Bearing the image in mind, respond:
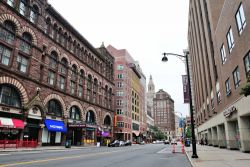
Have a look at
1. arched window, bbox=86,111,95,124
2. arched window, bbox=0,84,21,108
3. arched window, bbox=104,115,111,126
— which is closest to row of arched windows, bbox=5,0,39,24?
arched window, bbox=0,84,21,108

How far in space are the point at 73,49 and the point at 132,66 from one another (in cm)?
4689

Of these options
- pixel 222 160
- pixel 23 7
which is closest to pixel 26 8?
pixel 23 7

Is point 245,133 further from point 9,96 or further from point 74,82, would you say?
point 74,82

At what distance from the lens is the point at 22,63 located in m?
33.6

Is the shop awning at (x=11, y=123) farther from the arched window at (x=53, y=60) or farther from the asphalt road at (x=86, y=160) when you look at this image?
the arched window at (x=53, y=60)

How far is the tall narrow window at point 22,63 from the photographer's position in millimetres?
32750

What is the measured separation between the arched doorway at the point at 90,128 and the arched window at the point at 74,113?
9.69ft

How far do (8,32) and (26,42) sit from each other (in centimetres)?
354

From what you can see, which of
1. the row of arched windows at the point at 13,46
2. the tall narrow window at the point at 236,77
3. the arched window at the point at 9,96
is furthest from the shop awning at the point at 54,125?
the tall narrow window at the point at 236,77

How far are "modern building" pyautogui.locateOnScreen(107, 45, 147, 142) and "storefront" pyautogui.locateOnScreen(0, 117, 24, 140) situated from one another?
44.3 metres

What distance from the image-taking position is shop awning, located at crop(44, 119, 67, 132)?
36156 millimetres

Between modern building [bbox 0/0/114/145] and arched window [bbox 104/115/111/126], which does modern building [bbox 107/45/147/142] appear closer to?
arched window [bbox 104/115/111/126]

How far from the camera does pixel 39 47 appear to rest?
36.9 m

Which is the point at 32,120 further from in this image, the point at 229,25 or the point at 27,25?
the point at 229,25
